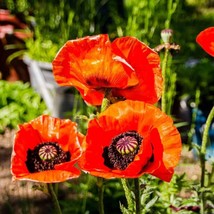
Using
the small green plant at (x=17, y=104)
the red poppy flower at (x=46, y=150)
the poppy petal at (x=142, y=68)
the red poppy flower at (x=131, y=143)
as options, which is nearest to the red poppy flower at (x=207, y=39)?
the poppy petal at (x=142, y=68)

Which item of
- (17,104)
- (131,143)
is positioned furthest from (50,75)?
(131,143)

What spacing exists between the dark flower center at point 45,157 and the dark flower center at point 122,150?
143 millimetres

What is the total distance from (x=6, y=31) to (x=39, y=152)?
3.39 m

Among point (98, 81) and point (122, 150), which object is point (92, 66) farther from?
point (122, 150)

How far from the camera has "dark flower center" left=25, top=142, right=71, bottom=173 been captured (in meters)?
1.29

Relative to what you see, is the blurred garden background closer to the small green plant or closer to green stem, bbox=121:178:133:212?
the small green plant

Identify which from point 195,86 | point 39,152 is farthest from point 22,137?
point 195,86

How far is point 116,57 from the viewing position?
1.24 meters

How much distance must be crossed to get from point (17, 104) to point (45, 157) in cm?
307

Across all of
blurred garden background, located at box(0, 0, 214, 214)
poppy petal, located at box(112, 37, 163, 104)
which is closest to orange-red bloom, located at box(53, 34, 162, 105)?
poppy petal, located at box(112, 37, 163, 104)

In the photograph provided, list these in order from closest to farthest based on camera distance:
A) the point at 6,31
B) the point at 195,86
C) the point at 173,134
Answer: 1. the point at 173,134
2. the point at 195,86
3. the point at 6,31

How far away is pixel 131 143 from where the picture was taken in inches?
46.3

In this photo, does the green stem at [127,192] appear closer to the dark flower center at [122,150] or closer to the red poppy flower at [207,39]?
the dark flower center at [122,150]

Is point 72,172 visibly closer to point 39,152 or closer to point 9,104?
point 39,152
